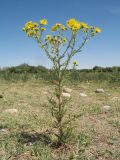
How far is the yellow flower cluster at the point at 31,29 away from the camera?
4781mm

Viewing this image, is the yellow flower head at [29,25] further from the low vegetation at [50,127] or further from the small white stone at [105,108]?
the small white stone at [105,108]

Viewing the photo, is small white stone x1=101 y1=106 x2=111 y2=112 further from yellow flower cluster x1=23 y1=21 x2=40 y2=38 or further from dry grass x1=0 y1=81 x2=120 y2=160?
yellow flower cluster x1=23 y1=21 x2=40 y2=38

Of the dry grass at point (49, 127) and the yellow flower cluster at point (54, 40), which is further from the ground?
the yellow flower cluster at point (54, 40)

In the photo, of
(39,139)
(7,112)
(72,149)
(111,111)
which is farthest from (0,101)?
(72,149)

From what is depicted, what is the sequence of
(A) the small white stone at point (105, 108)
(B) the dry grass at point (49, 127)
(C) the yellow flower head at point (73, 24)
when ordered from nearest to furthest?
(C) the yellow flower head at point (73, 24) < (B) the dry grass at point (49, 127) < (A) the small white stone at point (105, 108)

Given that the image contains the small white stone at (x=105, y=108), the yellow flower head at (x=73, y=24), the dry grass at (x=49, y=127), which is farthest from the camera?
the small white stone at (x=105, y=108)

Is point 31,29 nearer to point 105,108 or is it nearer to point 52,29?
point 52,29

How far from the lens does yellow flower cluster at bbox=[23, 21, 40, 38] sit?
4.78 metres

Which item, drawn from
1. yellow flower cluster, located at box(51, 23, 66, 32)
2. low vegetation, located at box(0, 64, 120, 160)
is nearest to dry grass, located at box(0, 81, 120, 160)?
low vegetation, located at box(0, 64, 120, 160)

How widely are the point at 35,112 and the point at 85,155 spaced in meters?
3.00

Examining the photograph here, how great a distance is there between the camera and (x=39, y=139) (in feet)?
17.9

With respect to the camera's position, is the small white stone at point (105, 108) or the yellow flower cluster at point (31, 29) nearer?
the yellow flower cluster at point (31, 29)

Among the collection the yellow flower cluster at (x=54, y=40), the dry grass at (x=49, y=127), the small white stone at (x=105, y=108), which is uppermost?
the yellow flower cluster at (x=54, y=40)

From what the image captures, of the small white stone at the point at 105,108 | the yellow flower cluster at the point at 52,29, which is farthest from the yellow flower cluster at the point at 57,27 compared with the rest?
the small white stone at the point at 105,108
